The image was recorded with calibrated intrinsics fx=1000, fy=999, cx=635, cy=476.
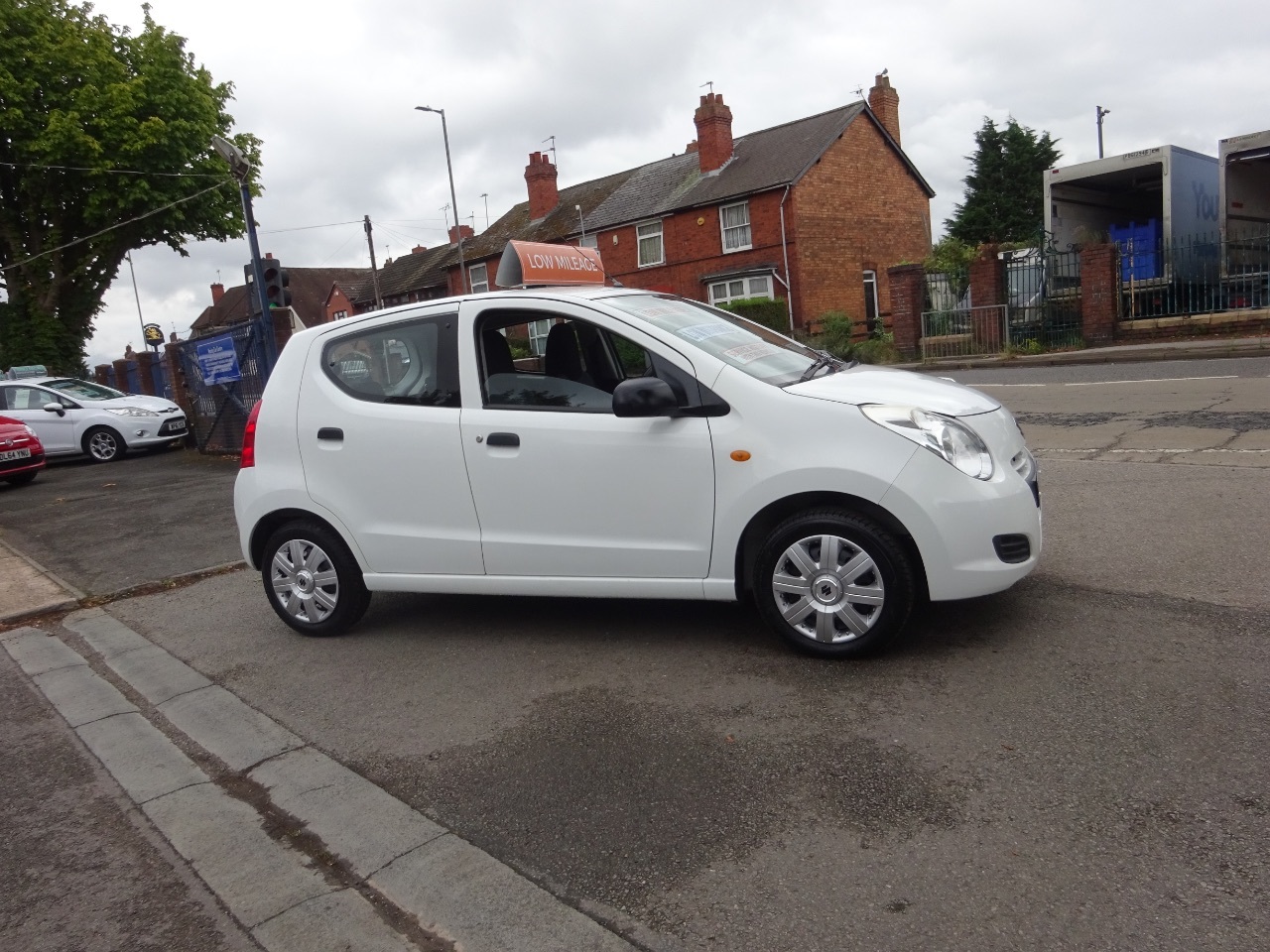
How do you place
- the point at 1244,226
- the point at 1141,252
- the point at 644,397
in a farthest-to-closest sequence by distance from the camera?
the point at 1141,252
the point at 1244,226
the point at 644,397

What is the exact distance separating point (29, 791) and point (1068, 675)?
4191 millimetres

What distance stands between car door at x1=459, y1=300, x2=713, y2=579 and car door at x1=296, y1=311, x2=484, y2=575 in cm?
13

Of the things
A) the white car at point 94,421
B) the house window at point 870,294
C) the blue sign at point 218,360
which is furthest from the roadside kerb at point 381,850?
the house window at point 870,294

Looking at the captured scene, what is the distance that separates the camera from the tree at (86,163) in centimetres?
2786

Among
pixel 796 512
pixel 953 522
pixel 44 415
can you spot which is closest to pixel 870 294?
pixel 44 415

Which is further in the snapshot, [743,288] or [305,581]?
[743,288]

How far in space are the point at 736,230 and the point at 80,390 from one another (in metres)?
21.2

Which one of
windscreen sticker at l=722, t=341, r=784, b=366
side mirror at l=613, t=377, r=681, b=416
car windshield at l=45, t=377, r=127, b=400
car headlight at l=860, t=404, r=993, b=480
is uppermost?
car windshield at l=45, t=377, r=127, b=400

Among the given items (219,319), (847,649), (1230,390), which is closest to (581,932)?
(847,649)

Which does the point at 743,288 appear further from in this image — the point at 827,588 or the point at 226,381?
the point at 827,588

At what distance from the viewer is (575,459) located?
462cm

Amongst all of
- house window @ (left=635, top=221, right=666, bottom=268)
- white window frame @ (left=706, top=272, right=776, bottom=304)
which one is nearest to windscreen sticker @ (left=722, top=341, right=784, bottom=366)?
white window frame @ (left=706, top=272, right=776, bottom=304)

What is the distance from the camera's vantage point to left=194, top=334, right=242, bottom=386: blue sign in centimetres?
1545

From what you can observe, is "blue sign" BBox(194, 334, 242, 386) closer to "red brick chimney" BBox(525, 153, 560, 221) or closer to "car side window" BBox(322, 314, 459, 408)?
"car side window" BBox(322, 314, 459, 408)
